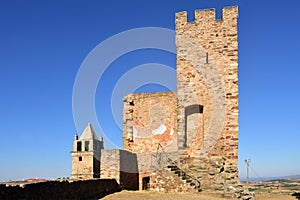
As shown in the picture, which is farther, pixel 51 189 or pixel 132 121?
pixel 132 121

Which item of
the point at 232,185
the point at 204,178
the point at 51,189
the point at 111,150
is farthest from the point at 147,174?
the point at 51,189

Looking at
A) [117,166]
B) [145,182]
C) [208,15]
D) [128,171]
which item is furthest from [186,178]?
[208,15]

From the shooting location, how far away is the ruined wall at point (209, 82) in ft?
61.2

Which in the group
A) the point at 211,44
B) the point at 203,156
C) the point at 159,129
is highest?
the point at 211,44

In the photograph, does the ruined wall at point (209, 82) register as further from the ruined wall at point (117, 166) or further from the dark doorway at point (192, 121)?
the ruined wall at point (117, 166)

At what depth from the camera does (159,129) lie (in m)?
22.8

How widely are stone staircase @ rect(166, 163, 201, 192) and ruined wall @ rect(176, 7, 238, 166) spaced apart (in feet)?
5.16

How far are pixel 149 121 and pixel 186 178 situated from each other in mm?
6665

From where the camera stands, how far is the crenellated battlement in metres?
19.1

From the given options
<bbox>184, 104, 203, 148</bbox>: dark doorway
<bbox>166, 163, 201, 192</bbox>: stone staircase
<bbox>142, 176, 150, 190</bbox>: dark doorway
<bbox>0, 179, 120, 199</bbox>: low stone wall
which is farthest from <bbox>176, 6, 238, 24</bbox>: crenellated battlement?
<bbox>0, 179, 120, 199</bbox>: low stone wall

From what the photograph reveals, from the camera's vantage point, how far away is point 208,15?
19484 mm

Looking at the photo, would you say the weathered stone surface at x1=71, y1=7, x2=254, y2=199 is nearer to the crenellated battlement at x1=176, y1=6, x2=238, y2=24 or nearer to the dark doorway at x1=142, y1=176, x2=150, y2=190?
the crenellated battlement at x1=176, y1=6, x2=238, y2=24

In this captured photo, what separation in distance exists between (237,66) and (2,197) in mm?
13236

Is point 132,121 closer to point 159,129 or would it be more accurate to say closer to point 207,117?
point 159,129
